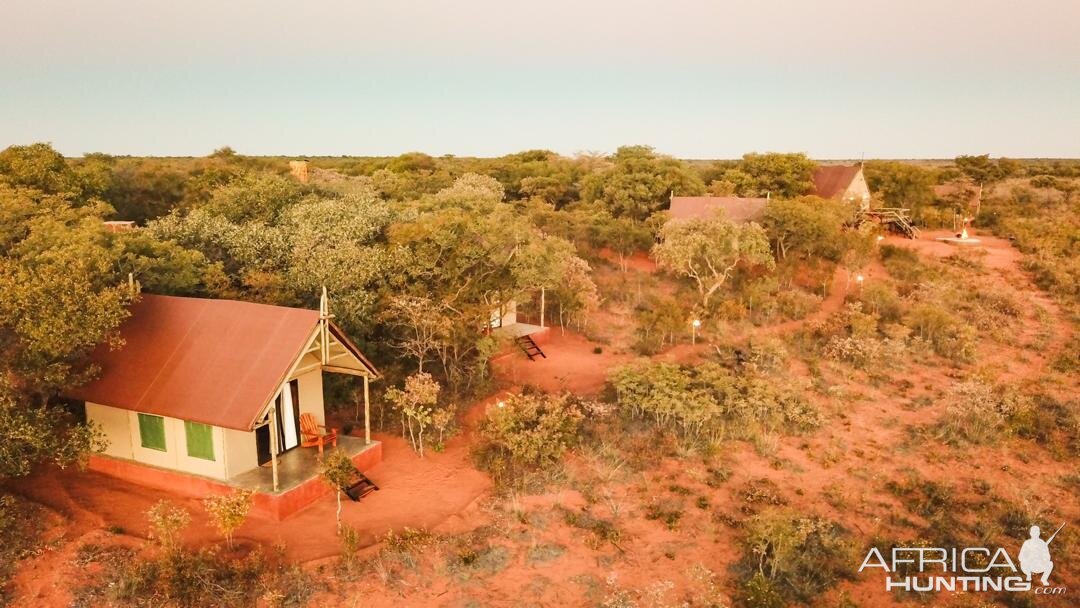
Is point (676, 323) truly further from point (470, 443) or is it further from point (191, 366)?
point (191, 366)

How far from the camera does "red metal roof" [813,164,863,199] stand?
4134 cm

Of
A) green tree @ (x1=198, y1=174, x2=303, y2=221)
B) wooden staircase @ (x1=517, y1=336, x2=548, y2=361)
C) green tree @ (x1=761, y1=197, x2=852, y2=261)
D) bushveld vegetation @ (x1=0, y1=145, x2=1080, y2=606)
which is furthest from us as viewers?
green tree @ (x1=761, y1=197, x2=852, y2=261)

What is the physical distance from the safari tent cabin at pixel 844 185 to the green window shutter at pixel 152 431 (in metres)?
37.2

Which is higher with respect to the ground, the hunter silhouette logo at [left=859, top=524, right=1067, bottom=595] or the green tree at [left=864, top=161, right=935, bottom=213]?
the green tree at [left=864, top=161, right=935, bottom=213]

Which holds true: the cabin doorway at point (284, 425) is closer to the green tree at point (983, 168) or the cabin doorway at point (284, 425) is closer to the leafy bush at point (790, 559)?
the leafy bush at point (790, 559)

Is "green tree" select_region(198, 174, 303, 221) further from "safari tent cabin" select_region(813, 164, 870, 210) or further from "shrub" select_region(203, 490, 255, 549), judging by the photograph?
"safari tent cabin" select_region(813, 164, 870, 210)

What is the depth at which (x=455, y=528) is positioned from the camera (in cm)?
1227

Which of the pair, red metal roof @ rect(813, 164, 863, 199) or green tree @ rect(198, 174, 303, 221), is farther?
red metal roof @ rect(813, 164, 863, 199)

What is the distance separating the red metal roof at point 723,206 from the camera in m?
31.2

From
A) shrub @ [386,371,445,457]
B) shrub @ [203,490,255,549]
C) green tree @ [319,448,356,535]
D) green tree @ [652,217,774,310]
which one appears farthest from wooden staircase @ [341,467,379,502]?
green tree @ [652,217,774,310]

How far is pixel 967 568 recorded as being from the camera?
37.1 feet

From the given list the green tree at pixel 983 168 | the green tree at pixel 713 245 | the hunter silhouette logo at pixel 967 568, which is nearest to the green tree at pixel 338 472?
the hunter silhouette logo at pixel 967 568

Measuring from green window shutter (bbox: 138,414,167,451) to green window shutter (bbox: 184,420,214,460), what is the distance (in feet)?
2.19

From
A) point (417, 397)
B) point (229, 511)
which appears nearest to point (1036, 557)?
point (417, 397)
